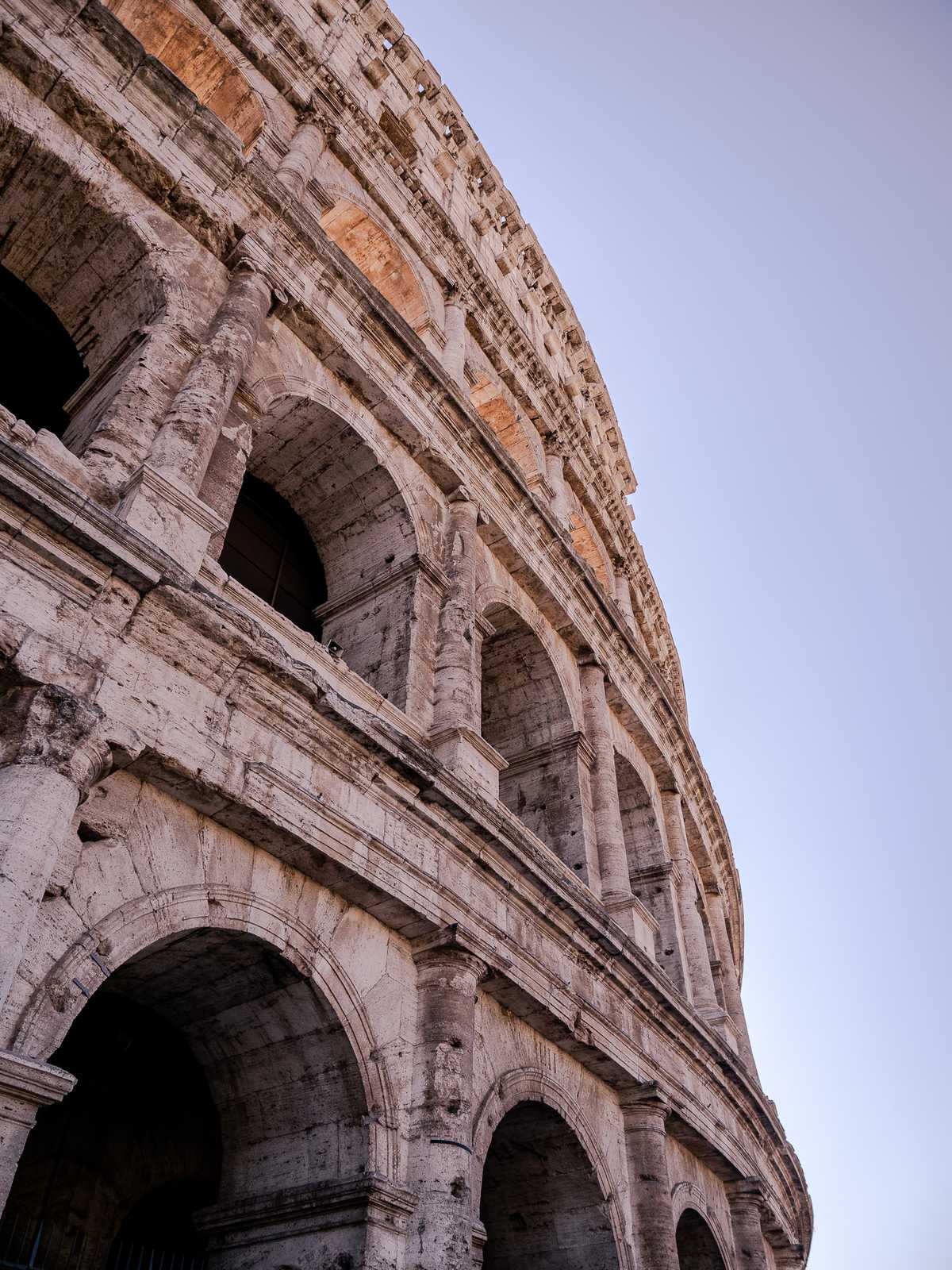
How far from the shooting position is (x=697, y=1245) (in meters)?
9.23

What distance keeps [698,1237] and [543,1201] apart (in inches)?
116

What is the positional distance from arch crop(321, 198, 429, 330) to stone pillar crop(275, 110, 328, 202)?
0.86m

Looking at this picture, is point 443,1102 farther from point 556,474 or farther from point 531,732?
point 556,474

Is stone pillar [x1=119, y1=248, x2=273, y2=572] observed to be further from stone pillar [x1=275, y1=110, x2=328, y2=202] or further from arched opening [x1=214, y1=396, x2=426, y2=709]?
stone pillar [x1=275, y1=110, x2=328, y2=202]

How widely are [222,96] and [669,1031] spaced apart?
10.4 m

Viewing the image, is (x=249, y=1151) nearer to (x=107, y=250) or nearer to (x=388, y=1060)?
(x=388, y=1060)

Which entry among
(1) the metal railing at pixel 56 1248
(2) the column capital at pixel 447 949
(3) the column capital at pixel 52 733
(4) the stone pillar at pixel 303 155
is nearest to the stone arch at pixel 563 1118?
(2) the column capital at pixel 447 949

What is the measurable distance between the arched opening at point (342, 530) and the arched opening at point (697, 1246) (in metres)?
5.95

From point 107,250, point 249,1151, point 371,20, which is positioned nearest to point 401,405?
point 107,250

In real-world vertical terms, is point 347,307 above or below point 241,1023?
above

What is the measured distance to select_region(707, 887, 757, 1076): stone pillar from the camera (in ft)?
42.5

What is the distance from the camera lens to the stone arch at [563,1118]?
20.5ft

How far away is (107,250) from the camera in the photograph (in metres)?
7.11

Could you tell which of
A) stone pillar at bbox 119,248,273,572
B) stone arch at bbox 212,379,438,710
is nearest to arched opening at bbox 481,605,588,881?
stone arch at bbox 212,379,438,710
